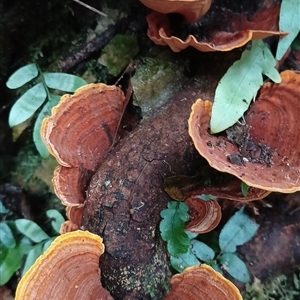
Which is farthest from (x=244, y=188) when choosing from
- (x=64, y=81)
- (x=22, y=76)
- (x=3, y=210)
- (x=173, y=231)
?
(x=3, y=210)

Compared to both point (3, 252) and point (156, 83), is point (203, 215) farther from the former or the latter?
point (3, 252)

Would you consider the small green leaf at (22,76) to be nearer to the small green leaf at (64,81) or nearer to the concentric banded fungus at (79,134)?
the small green leaf at (64,81)

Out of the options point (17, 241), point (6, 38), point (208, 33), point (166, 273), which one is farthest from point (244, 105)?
point (17, 241)

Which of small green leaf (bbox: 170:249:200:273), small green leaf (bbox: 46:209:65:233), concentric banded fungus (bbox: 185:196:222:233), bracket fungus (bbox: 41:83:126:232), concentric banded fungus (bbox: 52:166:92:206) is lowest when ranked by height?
small green leaf (bbox: 46:209:65:233)

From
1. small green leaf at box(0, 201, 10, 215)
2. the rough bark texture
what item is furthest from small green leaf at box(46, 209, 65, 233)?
the rough bark texture

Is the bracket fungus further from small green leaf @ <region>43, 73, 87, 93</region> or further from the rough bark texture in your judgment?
small green leaf @ <region>43, 73, 87, 93</region>

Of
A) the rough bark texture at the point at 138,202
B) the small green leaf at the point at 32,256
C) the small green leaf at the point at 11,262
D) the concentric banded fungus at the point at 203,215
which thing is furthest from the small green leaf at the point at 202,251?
the small green leaf at the point at 11,262
